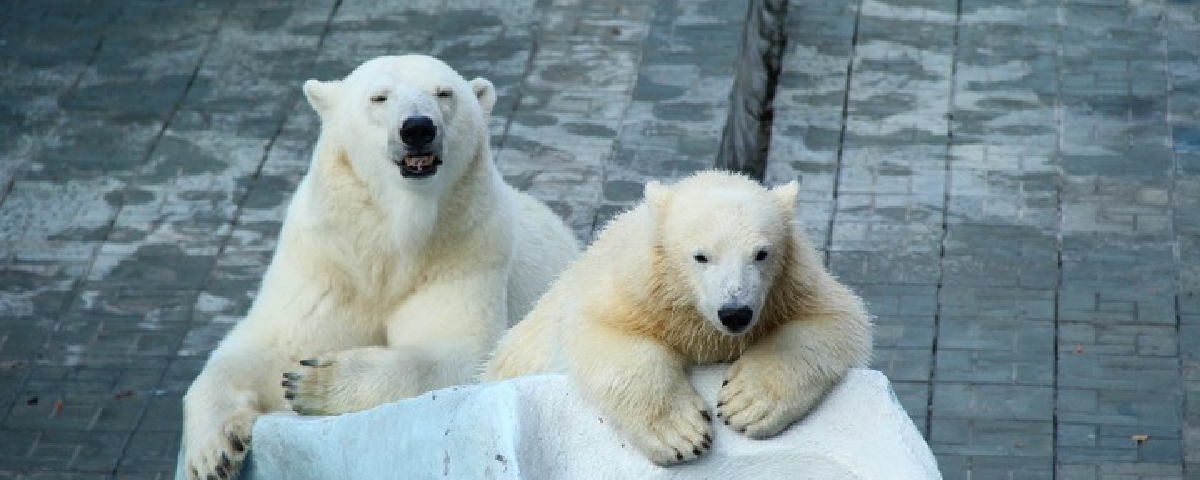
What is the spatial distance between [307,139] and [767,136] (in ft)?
6.58

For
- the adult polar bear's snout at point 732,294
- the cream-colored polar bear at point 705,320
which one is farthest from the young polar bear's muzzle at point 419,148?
the adult polar bear's snout at point 732,294

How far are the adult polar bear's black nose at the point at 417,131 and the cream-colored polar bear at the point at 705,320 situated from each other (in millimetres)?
1062

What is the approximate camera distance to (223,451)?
590 cm

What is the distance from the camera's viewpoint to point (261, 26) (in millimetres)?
11297

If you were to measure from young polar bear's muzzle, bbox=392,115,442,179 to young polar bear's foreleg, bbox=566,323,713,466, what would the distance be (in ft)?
4.59

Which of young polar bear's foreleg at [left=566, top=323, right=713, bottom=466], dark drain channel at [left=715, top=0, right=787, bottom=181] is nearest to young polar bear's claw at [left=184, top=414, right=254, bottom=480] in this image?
young polar bear's foreleg at [left=566, top=323, right=713, bottom=466]

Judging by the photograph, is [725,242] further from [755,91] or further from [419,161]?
[755,91]

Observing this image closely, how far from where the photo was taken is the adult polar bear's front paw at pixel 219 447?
5.89 m

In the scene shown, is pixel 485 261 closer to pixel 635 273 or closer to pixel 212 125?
pixel 635 273

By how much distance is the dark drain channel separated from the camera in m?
9.84

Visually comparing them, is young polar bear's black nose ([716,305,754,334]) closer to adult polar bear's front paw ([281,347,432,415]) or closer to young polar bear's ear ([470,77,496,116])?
adult polar bear's front paw ([281,347,432,415])

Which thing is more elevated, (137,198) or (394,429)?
(394,429)

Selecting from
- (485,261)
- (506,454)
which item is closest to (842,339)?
(506,454)

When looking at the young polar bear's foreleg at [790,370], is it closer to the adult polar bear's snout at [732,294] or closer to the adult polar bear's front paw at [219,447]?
the adult polar bear's snout at [732,294]
